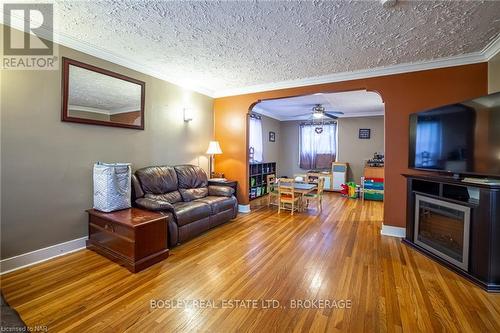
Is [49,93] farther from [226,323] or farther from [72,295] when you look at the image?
[226,323]

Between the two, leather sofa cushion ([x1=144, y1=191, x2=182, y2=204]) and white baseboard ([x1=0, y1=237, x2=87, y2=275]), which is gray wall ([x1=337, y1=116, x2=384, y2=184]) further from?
white baseboard ([x1=0, y1=237, x2=87, y2=275])

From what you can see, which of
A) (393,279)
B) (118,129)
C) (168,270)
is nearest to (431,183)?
(393,279)

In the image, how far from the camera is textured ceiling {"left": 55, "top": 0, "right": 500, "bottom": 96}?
6.93ft

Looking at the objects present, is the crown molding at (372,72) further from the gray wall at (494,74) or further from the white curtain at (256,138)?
the white curtain at (256,138)

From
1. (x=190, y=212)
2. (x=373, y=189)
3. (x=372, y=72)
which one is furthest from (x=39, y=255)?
(x=373, y=189)

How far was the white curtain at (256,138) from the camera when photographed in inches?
264

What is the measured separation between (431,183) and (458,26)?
180 cm

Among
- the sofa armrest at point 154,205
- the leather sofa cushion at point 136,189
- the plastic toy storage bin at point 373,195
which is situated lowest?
the plastic toy storage bin at point 373,195

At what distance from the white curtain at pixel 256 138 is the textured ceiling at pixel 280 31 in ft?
10.4

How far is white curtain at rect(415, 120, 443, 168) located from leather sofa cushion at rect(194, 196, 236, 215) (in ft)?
9.55

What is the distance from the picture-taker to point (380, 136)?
700 centimetres

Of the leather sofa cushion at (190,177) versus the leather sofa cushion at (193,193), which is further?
the leather sofa cushion at (190,177)

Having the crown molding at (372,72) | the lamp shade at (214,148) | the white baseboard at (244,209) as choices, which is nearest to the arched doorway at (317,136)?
the white baseboard at (244,209)

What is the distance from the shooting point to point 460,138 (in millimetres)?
2564
